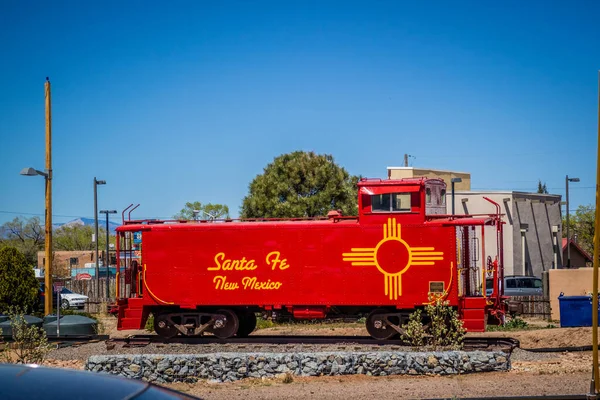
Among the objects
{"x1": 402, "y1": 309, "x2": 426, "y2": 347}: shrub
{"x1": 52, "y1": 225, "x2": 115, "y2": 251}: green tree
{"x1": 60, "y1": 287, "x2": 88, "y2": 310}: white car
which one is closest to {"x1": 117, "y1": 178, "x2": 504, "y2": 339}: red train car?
{"x1": 402, "y1": 309, "x2": 426, "y2": 347}: shrub

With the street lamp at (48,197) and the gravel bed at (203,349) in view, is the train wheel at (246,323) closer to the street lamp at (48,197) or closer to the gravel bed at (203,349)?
the gravel bed at (203,349)

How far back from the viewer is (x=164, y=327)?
72.1ft

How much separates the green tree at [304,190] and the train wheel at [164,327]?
79.4ft

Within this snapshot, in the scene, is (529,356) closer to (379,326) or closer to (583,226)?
(379,326)

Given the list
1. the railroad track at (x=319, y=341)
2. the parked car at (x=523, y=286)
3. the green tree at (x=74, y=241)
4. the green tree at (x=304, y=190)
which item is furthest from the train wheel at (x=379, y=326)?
the green tree at (x=74, y=241)

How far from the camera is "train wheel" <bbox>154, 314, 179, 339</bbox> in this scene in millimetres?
21922

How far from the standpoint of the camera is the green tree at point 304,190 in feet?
152

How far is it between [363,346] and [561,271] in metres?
17.6

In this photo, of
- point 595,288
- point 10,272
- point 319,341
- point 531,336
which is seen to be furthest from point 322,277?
point 10,272

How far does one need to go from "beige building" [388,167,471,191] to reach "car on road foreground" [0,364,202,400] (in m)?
42.1

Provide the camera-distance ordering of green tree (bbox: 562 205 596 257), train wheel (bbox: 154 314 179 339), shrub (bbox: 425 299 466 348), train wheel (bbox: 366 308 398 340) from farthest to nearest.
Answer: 1. green tree (bbox: 562 205 596 257)
2. train wheel (bbox: 154 314 179 339)
3. train wheel (bbox: 366 308 398 340)
4. shrub (bbox: 425 299 466 348)

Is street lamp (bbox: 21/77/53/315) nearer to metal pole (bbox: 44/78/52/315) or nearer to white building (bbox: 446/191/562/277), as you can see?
metal pole (bbox: 44/78/52/315)

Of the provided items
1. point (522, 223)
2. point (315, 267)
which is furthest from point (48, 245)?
point (522, 223)

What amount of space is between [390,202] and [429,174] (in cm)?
3639
